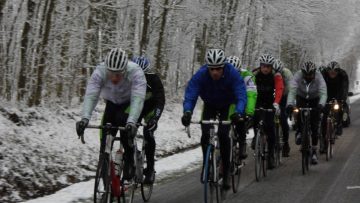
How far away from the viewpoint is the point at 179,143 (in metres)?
15.0

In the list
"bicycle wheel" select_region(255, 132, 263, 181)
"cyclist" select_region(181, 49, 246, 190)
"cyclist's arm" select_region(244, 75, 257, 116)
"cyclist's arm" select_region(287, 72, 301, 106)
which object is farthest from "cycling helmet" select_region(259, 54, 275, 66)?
"cyclist" select_region(181, 49, 246, 190)

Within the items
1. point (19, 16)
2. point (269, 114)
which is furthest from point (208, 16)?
point (269, 114)

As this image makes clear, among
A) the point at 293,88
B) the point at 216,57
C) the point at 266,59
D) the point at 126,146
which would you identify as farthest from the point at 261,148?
the point at 126,146

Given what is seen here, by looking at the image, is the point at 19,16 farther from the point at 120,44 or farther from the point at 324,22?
the point at 324,22

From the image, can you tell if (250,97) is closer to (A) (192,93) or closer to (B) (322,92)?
(A) (192,93)

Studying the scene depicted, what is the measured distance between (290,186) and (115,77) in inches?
156

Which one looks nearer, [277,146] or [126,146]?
[126,146]

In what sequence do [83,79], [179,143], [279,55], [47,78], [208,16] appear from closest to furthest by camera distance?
[179,143], [47,78], [83,79], [208,16], [279,55]

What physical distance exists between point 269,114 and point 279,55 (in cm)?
2822

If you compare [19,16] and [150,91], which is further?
[19,16]

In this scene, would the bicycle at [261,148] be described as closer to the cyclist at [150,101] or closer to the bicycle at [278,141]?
the bicycle at [278,141]

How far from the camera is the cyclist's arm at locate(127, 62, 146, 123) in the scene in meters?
6.42

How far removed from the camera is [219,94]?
7441 mm

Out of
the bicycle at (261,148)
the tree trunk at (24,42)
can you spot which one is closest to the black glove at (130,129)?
the bicycle at (261,148)
